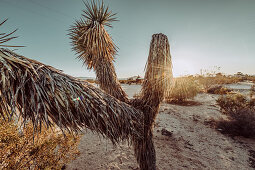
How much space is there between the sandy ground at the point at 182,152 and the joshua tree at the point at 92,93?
1248 millimetres

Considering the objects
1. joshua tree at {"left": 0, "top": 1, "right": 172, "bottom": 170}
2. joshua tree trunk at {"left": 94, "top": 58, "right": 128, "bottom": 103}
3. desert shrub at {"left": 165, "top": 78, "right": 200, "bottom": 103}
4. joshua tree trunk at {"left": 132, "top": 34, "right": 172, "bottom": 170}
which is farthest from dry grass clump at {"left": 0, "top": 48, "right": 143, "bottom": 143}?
desert shrub at {"left": 165, "top": 78, "right": 200, "bottom": 103}

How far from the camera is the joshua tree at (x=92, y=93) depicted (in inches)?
41.9

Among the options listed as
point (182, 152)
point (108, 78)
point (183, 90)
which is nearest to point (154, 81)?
point (108, 78)

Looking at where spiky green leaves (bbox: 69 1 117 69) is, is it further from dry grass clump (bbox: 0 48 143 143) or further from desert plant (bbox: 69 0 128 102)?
dry grass clump (bbox: 0 48 143 143)

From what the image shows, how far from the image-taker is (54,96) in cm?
112

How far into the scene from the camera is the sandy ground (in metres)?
3.73

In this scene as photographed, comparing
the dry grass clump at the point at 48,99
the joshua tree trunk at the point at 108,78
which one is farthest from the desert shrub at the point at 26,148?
the joshua tree trunk at the point at 108,78

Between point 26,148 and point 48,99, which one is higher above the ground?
point 48,99

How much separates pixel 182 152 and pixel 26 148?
5013 millimetres

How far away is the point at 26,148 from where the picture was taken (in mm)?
2074

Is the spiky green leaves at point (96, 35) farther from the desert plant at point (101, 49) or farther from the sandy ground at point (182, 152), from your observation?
the sandy ground at point (182, 152)

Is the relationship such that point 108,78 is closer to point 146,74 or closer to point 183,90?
point 146,74

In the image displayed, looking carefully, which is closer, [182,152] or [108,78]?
[108,78]

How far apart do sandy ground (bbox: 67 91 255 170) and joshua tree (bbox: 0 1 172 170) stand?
125 centimetres
